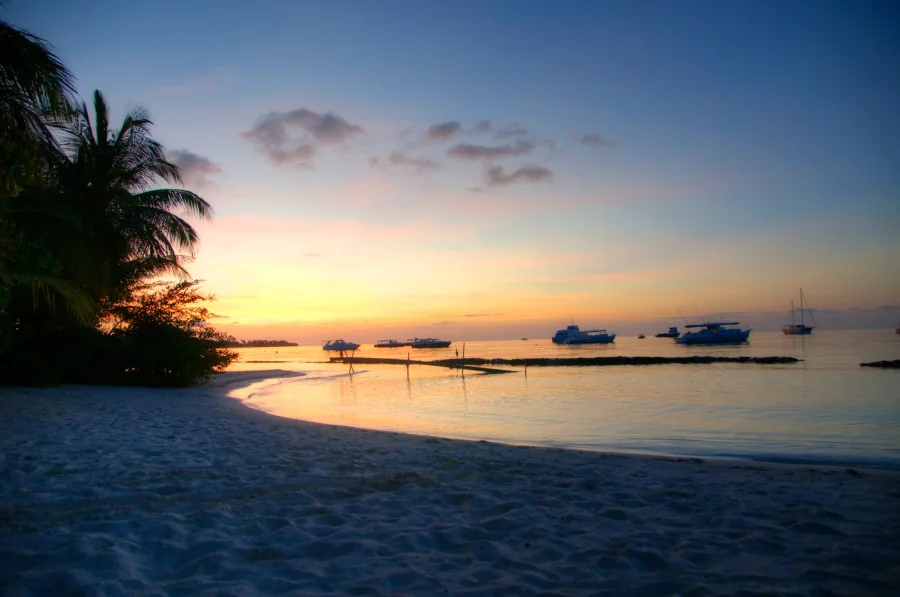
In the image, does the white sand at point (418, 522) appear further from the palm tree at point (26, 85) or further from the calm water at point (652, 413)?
the palm tree at point (26, 85)

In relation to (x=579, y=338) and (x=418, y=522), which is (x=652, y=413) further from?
(x=579, y=338)

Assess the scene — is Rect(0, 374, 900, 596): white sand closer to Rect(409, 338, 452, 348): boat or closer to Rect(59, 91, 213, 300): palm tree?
Rect(59, 91, 213, 300): palm tree

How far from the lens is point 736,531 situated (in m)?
5.27

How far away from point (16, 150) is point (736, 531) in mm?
7840

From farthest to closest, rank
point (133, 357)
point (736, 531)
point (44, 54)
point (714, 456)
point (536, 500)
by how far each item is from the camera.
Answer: point (133, 357) → point (714, 456) → point (44, 54) → point (536, 500) → point (736, 531)

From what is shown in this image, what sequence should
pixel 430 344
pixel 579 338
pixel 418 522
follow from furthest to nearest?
pixel 430 344
pixel 579 338
pixel 418 522

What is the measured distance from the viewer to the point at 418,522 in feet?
17.7

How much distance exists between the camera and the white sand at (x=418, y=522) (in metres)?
4.06

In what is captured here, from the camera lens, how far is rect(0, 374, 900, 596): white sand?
13.3ft

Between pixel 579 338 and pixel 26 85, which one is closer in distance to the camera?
pixel 26 85

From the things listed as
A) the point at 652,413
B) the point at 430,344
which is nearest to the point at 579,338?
the point at 430,344

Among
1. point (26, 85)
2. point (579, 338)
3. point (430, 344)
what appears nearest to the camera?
point (26, 85)

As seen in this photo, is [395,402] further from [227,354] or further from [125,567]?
[125,567]

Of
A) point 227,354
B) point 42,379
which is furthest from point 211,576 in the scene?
point 227,354
